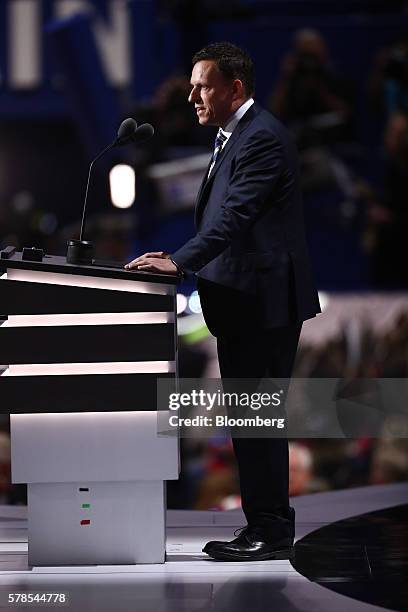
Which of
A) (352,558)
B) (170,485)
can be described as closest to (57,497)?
(352,558)

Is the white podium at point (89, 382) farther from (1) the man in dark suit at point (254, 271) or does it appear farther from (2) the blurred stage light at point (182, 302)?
(2) the blurred stage light at point (182, 302)

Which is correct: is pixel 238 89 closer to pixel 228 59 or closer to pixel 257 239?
pixel 228 59

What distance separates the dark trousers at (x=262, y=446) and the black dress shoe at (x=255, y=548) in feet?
0.11

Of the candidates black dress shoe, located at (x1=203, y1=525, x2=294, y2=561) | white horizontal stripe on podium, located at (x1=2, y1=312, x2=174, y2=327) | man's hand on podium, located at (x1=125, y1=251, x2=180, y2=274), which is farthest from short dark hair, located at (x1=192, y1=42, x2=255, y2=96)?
black dress shoe, located at (x1=203, y1=525, x2=294, y2=561)

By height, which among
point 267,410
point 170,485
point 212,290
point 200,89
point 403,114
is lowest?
point 170,485

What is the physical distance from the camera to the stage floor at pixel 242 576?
255cm

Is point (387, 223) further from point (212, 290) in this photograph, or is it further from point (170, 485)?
point (212, 290)

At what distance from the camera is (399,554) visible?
9.90 feet

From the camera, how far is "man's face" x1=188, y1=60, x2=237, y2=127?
294 centimetres

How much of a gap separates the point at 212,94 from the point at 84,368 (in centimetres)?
78

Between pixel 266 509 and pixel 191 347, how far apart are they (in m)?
4.40

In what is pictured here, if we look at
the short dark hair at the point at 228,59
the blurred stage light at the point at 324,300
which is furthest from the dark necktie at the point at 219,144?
the blurred stage light at the point at 324,300

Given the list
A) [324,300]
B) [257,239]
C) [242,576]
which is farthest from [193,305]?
[242,576]

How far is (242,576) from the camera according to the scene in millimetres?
2770
